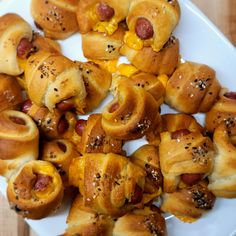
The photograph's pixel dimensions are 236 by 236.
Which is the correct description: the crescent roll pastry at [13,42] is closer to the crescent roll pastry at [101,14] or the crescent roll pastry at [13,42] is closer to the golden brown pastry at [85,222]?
the crescent roll pastry at [101,14]

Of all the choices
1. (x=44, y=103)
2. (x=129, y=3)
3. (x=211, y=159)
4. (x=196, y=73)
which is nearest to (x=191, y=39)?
(x=196, y=73)

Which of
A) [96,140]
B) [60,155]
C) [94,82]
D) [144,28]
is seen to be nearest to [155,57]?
[144,28]

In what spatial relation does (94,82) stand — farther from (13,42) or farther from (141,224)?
(141,224)

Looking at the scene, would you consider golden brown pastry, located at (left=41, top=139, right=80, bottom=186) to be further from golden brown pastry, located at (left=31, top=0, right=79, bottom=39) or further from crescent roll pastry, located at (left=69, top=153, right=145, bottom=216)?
golden brown pastry, located at (left=31, top=0, right=79, bottom=39)

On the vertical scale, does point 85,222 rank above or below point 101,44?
below

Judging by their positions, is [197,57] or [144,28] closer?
[144,28]

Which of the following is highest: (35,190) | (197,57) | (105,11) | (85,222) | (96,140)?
(105,11)

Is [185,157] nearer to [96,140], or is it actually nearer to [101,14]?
[96,140]
